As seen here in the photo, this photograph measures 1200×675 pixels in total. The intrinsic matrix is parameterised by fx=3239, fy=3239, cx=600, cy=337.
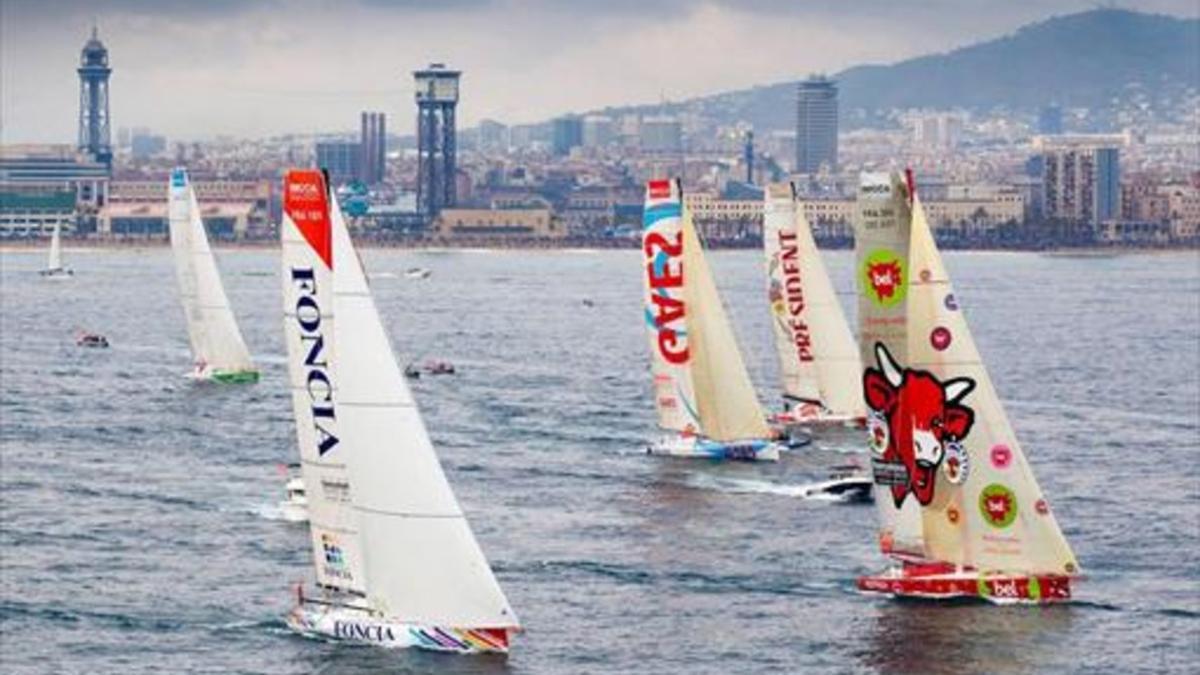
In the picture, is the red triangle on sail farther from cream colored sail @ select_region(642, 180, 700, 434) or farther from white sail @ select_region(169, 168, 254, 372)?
white sail @ select_region(169, 168, 254, 372)

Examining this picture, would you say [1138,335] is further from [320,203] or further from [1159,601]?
[320,203]

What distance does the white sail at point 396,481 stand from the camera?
30.5m

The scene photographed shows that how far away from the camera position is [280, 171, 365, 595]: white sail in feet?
101

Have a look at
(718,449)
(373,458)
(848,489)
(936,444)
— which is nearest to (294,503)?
(848,489)

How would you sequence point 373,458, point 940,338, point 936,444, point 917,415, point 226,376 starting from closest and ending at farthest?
point 373,458, point 940,338, point 936,444, point 917,415, point 226,376

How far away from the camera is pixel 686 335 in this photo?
49.7 m

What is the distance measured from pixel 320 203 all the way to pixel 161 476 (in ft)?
58.1

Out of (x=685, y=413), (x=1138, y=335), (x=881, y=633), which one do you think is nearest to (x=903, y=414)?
(x=881, y=633)

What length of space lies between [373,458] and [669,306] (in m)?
19.3

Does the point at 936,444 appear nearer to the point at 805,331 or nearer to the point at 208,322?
the point at 805,331

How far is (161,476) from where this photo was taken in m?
47.6

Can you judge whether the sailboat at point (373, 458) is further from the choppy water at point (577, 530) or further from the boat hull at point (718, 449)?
the boat hull at point (718, 449)

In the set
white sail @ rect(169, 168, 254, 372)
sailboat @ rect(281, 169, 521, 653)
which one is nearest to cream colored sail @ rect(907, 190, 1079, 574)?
sailboat @ rect(281, 169, 521, 653)

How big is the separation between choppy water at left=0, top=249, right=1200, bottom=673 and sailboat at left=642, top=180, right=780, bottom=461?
91 cm
